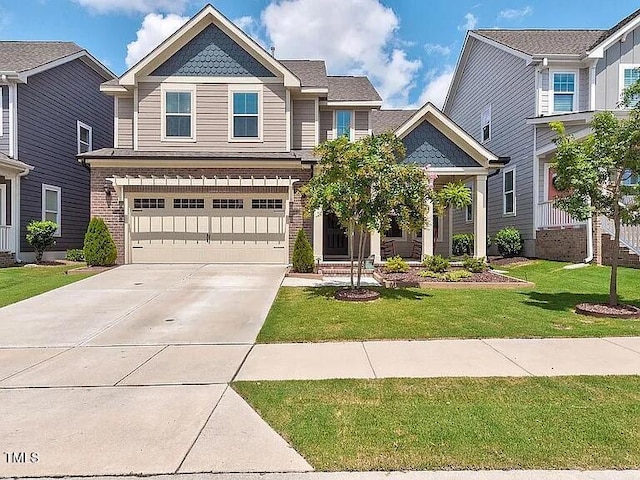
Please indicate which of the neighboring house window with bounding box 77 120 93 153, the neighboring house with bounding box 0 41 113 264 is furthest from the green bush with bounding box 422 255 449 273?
the neighboring house window with bounding box 77 120 93 153

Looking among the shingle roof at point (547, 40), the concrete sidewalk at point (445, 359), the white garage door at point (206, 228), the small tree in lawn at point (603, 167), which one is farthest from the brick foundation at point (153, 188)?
the shingle roof at point (547, 40)

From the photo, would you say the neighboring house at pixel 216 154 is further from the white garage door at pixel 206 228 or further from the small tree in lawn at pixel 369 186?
the small tree in lawn at pixel 369 186

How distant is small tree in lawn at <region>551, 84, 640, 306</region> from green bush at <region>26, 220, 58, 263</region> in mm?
16484

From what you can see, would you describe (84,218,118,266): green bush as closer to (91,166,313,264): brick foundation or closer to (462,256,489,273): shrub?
(91,166,313,264): brick foundation

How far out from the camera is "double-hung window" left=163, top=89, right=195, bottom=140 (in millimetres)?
15961

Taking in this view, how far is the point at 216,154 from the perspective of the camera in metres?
15.6

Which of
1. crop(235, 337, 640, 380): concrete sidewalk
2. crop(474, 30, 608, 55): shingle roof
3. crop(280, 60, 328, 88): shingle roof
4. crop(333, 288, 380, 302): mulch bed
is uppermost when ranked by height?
crop(474, 30, 608, 55): shingle roof

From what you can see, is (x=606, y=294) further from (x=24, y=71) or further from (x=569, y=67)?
(x=24, y=71)

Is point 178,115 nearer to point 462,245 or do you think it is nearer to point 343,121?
point 343,121

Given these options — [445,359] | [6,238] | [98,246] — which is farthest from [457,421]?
[6,238]

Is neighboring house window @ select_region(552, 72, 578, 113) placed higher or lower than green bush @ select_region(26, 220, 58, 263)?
higher

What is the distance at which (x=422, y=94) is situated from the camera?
34.4 metres

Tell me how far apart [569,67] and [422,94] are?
18172mm

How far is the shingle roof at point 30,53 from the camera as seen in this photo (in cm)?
1725
